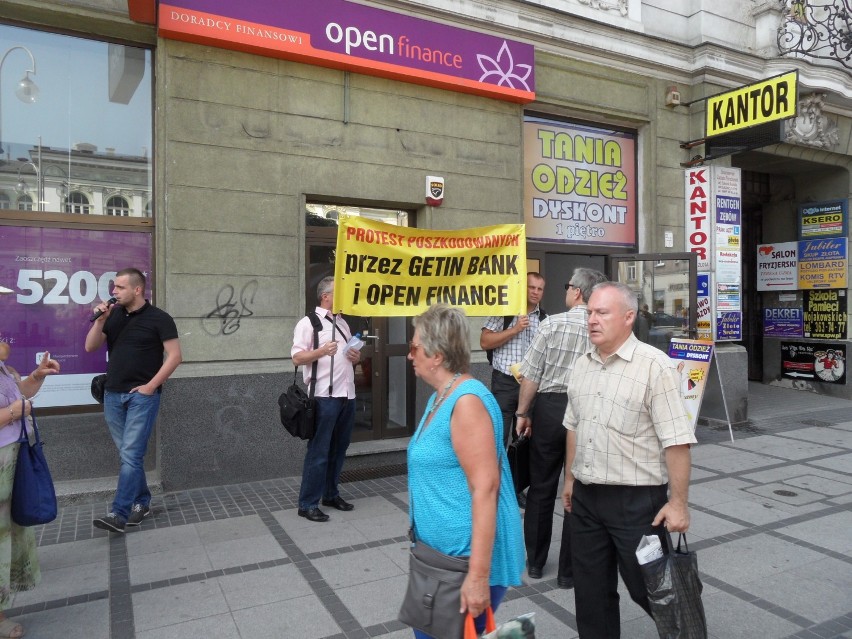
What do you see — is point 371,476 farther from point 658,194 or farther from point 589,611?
point 658,194

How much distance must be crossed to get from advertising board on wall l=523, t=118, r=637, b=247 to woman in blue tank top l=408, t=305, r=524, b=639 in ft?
20.6

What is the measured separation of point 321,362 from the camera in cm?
520

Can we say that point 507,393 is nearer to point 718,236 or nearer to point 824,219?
point 718,236

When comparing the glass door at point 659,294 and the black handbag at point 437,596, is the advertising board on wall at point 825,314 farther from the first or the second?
the black handbag at point 437,596

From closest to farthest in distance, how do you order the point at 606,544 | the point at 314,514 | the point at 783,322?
the point at 606,544 < the point at 314,514 < the point at 783,322

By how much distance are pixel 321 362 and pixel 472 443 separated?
3.18 m

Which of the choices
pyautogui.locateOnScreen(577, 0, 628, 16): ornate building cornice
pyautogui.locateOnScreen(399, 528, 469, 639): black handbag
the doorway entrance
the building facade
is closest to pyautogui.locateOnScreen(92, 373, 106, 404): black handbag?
the building facade

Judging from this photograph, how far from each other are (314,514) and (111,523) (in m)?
1.50

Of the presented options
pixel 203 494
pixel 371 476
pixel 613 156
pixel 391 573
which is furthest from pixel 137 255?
pixel 613 156

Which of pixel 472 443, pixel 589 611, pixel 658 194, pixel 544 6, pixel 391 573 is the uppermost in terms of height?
pixel 544 6

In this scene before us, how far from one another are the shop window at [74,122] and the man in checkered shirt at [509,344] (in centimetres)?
369

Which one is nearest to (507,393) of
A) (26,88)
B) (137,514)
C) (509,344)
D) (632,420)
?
(509,344)

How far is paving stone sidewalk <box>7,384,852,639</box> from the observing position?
3586mm

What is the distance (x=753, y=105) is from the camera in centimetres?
836
